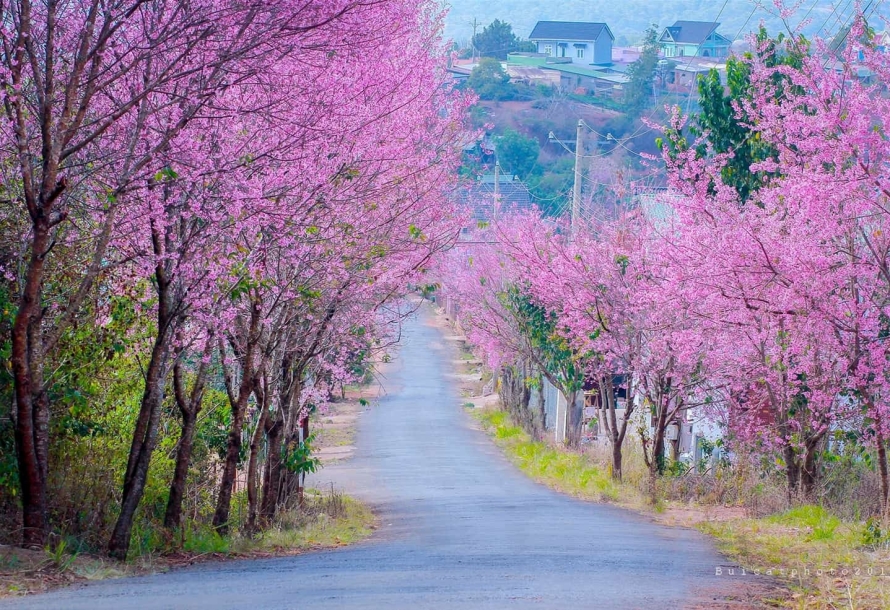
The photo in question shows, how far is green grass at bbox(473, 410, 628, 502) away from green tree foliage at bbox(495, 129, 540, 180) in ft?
79.2

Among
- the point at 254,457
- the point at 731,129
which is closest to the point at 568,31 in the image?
the point at 731,129

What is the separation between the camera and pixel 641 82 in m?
66.0

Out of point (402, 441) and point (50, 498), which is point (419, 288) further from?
→ point (402, 441)

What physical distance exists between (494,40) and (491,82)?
18.1m

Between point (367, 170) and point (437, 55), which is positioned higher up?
point (437, 55)

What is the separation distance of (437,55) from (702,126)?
759 centimetres

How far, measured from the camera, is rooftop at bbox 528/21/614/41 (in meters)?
93.6

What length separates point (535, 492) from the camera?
73.5ft

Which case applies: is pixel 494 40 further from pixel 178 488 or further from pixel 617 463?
pixel 178 488

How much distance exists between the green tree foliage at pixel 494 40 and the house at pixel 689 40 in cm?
1252

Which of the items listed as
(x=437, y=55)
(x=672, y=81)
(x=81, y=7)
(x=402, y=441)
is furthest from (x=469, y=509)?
(x=672, y=81)

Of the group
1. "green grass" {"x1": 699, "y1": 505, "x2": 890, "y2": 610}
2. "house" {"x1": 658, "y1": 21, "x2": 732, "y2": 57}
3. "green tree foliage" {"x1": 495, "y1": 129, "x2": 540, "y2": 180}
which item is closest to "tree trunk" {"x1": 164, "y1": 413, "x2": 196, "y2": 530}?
"green grass" {"x1": 699, "y1": 505, "x2": 890, "y2": 610}

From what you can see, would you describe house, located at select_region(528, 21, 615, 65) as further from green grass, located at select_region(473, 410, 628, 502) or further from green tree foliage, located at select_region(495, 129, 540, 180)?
green grass, located at select_region(473, 410, 628, 502)

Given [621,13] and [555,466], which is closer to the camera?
[555,466]
